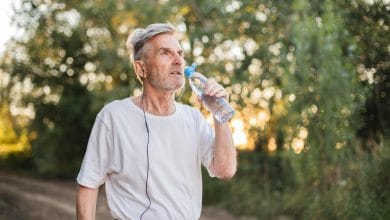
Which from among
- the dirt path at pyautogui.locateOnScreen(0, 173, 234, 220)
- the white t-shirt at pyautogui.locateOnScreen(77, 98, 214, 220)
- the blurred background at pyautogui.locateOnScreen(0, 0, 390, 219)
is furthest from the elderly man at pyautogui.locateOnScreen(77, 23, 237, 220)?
the dirt path at pyautogui.locateOnScreen(0, 173, 234, 220)

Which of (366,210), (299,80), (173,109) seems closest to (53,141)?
(299,80)

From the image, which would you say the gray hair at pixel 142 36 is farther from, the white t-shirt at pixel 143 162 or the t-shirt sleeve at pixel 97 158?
the t-shirt sleeve at pixel 97 158

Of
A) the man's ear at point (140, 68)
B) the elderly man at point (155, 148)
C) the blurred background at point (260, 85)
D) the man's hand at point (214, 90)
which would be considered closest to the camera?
the man's hand at point (214, 90)

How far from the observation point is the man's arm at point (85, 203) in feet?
9.50

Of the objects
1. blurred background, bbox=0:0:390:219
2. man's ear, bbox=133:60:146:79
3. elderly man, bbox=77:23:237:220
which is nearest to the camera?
elderly man, bbox=77:23:237:220

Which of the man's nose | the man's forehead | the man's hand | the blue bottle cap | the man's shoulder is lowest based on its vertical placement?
the man's shoulder

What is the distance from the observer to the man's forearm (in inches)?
118

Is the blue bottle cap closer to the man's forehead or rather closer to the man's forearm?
the man's forehead

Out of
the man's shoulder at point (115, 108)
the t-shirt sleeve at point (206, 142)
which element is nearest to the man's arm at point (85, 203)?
the man's shoulder at point (115, 108)

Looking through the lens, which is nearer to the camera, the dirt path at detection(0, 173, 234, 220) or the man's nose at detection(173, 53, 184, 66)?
the man's nose at detection(173, 53, 184, 66)

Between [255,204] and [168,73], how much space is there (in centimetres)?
781

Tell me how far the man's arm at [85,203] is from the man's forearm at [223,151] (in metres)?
0.59

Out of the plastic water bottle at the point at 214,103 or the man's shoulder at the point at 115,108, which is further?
the man's shoulder at the point at 115,108

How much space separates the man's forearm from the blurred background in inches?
183
